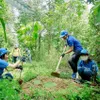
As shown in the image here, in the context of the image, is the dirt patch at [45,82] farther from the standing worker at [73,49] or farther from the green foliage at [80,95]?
the standing worker at [73,49]

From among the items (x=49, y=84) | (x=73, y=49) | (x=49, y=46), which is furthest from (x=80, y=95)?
(x=49, y=46)

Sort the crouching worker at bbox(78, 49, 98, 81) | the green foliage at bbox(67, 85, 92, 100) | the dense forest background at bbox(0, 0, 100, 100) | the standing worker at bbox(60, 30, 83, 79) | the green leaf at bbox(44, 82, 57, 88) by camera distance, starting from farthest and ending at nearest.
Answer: the standing worker at bbox(60, 30, 83, 79), the crouching worker at bbox(78, 49, 98, 81), the green leaf at bbox(44, 82, 57, 88), the dense forest background at bbox(0, 0, 100, 100), the green foliage at bbox(67, 85, 92, 100)

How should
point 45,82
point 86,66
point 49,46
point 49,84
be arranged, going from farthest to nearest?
1. point 49,46
2. point 86,66
3. point 45,82
4. point 49,84

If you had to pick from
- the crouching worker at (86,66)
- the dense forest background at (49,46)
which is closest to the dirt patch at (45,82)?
the dense forest background at (49,46)

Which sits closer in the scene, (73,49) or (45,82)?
(45,82)

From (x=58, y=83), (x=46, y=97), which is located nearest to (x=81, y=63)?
(x=58, y=83)

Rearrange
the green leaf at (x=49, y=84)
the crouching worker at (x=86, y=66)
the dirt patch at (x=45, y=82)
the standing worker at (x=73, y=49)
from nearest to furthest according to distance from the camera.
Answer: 1. the dirt patch at (x=45, y=82)
2. the green leaf at (x=49, y=84)
3. the crouching worker at (x=86, y=66)
4. the standing worker at (x=73, y=49)

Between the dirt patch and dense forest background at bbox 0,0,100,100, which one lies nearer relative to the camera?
dense forest background at bbox 0,0,100,100

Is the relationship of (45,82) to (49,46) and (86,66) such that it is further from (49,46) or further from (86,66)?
(49,46)

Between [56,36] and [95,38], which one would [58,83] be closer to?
[95,38]

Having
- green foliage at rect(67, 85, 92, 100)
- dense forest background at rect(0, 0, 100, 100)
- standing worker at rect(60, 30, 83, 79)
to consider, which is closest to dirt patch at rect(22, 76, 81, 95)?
dense forest background at rect(0, 0, 100, 100)

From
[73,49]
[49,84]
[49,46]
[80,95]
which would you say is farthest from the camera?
[49,46]

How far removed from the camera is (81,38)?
44.4 ft

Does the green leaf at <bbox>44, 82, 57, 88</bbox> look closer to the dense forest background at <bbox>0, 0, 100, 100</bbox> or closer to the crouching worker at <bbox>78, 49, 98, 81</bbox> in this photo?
the dense forest background at <bbox>0, 0, 100, 100</bbox>
